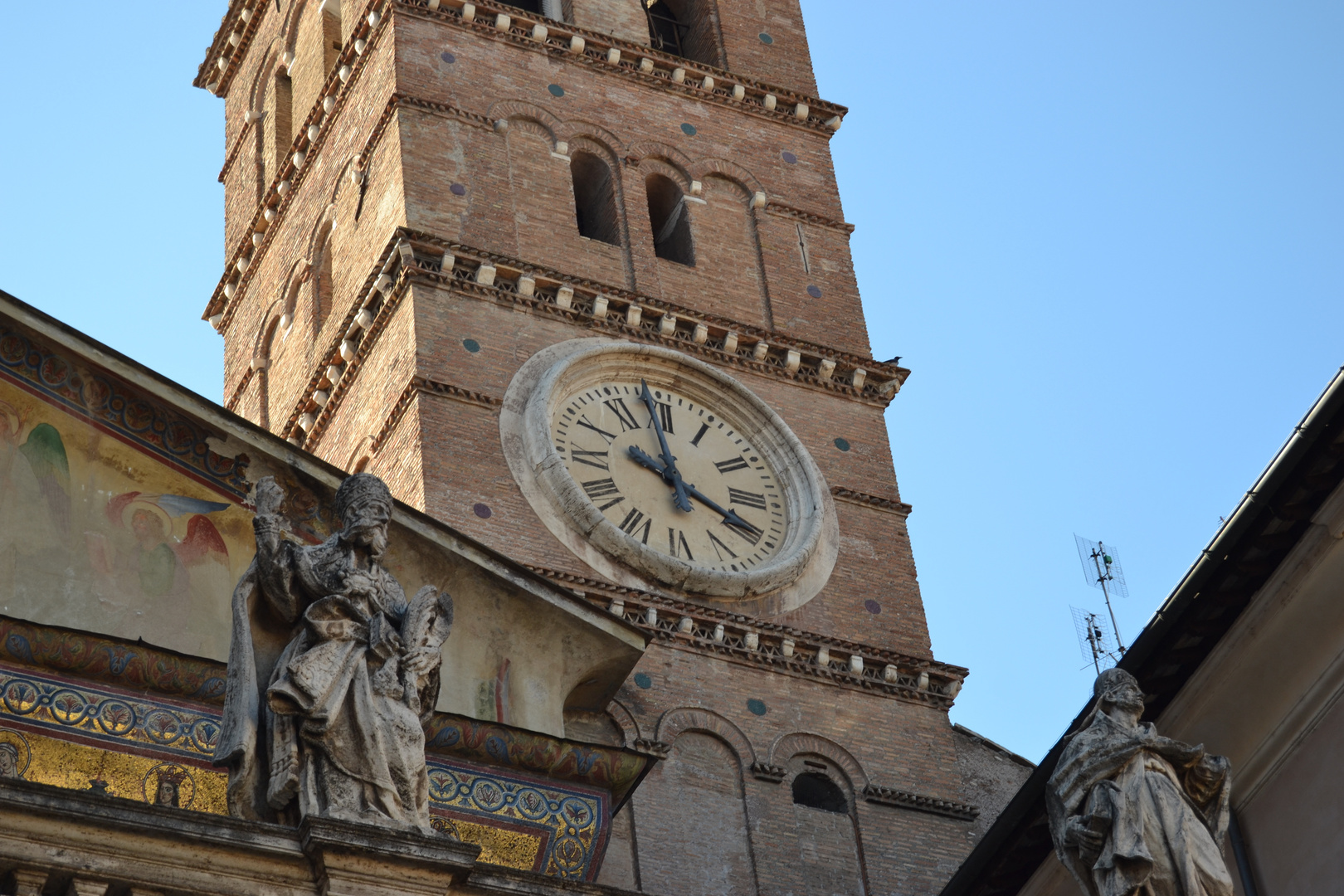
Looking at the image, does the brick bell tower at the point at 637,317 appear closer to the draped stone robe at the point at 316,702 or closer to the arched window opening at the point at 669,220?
the arched window opening at the point at 669,220

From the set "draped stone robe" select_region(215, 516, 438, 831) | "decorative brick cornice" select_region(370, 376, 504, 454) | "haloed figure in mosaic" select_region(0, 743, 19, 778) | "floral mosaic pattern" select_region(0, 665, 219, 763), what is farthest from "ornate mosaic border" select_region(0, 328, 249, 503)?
"draped stone robe" select_region(215, 516, 438, 831)

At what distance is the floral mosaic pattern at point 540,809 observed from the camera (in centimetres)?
1611

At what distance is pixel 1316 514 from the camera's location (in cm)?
1313

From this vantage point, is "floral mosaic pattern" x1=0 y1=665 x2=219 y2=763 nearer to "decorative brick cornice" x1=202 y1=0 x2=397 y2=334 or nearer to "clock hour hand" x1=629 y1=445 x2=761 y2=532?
"clock hour hand" x1=629 y1=445 x2=761 y2=532

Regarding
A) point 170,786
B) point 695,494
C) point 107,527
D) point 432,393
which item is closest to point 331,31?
point 432,393

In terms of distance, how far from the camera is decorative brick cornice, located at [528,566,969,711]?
2066cm

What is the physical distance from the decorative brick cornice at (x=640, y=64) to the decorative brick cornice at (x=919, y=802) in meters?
8.54

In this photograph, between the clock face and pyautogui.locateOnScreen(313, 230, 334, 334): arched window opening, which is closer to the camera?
the clock face

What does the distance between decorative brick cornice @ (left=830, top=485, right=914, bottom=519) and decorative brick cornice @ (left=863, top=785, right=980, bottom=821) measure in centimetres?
326

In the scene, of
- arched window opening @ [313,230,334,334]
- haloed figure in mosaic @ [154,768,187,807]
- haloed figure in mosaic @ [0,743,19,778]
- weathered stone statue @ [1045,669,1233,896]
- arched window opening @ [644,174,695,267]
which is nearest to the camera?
weathered stone statue @ [1045,669,1233,896]

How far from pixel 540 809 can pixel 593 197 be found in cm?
991

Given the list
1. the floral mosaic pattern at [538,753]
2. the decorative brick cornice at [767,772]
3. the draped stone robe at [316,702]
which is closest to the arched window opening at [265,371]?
the decorative brick cornice at [767,772]

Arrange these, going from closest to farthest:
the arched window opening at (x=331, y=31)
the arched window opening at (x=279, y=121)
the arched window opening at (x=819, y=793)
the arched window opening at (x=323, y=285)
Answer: the arched window opening at (x=819, y=793) < the arched window opening at (x=323, y=285) < the arched window opening at (x=331, y=31) < the arched window opening at (x=279, y=121)

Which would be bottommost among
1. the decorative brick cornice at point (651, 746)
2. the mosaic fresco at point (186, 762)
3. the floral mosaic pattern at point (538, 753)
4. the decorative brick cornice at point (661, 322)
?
the mosaic fresco at point (186, 762)
